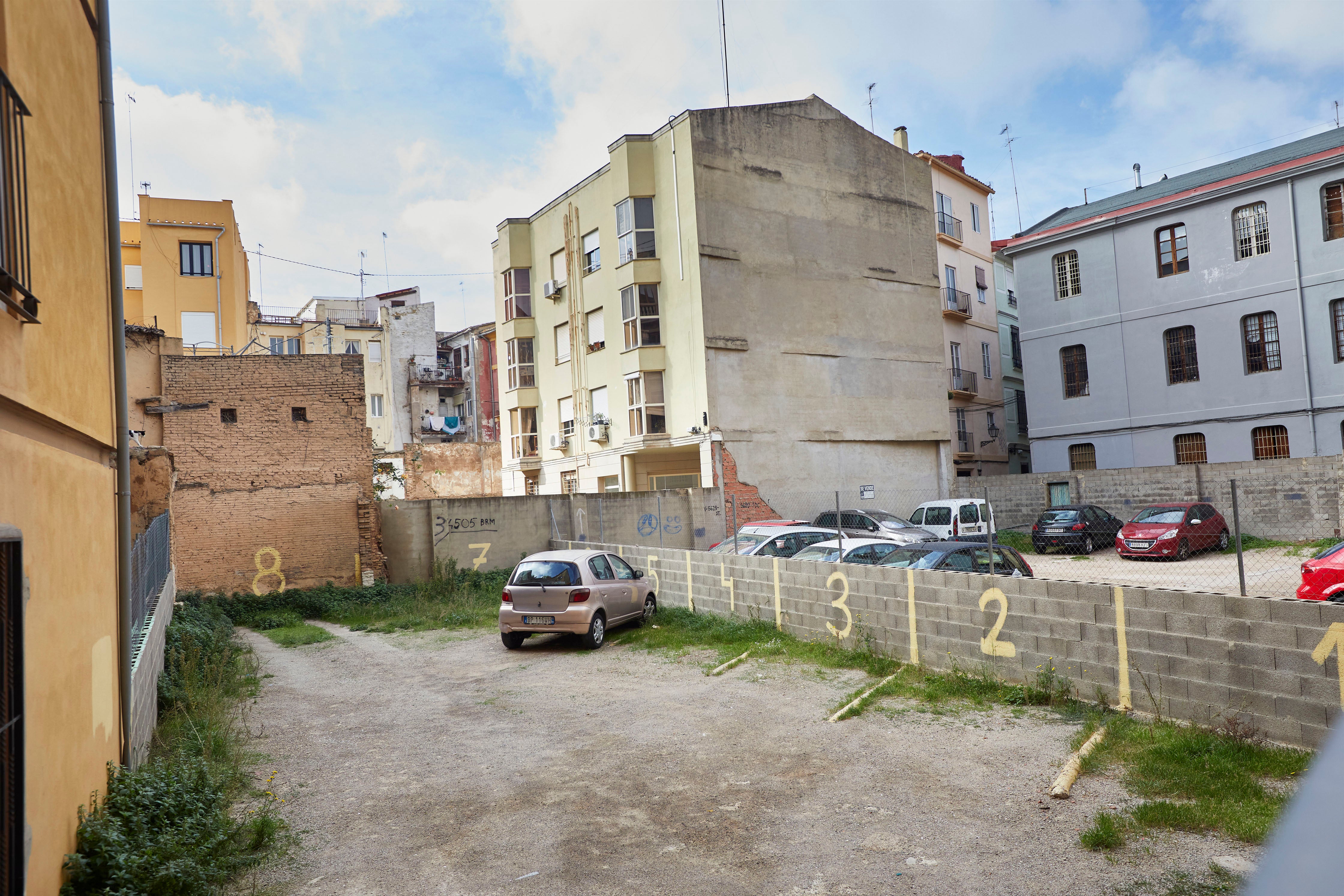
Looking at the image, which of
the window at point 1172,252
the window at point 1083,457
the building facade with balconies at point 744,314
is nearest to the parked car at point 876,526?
the building facade with balconies at point 744,314

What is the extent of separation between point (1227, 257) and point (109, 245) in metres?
32.1

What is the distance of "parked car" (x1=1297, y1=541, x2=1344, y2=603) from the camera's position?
38.2ft

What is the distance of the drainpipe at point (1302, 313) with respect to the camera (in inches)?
1079

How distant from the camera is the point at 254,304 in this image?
54.9 meters

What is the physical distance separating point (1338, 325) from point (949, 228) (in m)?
17.0

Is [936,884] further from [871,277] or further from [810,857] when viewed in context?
[871,277]

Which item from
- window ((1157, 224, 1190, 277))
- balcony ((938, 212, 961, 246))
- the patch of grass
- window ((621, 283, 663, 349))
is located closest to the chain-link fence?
window ((621, 283, 663, 349))

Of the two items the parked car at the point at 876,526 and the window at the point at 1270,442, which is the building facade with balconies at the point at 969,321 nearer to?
the window at the point at 1270,442

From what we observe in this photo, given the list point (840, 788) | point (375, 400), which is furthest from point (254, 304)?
point (840, 788)

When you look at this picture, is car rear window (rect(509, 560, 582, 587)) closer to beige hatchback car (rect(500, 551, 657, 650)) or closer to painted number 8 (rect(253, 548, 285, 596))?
beige hatchback car (rect(500, 551, 657, 650))

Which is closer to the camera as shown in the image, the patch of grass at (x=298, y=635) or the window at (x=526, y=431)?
the patch of grass at (x=298, y=635)

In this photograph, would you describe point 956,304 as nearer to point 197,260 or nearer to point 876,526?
point 876,526

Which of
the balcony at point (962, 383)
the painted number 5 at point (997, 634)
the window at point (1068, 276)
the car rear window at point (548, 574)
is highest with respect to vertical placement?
the window at point (1068, 276)

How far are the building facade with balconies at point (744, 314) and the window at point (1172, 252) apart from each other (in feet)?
25.7
